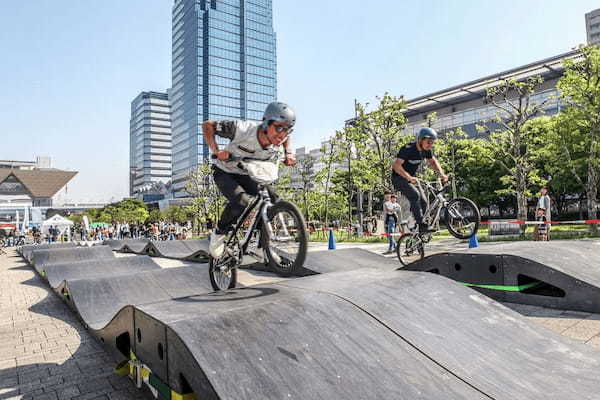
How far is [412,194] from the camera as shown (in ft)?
21.7

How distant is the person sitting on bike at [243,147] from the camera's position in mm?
3732

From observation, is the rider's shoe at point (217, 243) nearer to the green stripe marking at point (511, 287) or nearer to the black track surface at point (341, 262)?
the black track surface at point (341, 262)

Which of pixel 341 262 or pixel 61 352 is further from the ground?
pixel 341 262

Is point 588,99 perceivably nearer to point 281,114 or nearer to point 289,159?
point 289,159

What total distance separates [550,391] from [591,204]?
700 inches

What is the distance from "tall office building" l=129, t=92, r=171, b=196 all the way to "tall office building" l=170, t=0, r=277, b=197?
36607 mm

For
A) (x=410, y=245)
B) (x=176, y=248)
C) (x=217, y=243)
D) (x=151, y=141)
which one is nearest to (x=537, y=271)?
(x=410, y=245)

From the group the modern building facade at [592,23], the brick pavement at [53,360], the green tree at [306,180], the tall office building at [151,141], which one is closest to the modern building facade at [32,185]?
the tall office building at [151,141]

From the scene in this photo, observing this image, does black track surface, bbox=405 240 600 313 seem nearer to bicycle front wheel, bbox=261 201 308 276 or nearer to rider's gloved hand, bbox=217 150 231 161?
bicycle front wheel, bbox=261 201 308 276

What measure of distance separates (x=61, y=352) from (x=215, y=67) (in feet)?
419

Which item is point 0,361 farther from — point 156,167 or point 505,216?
point 156,167

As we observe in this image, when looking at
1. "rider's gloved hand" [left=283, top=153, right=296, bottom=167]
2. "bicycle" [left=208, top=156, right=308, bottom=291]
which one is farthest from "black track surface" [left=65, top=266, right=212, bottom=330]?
"rider's gloved hand" [left=283, top=153, right=296, bottom=167]

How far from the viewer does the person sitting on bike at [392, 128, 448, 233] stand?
6305mm

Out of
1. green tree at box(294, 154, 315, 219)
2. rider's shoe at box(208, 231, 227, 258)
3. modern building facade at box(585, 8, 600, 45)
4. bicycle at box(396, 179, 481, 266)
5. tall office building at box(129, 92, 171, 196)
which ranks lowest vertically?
rider's shoe at box(208, 231, 227, 258)
